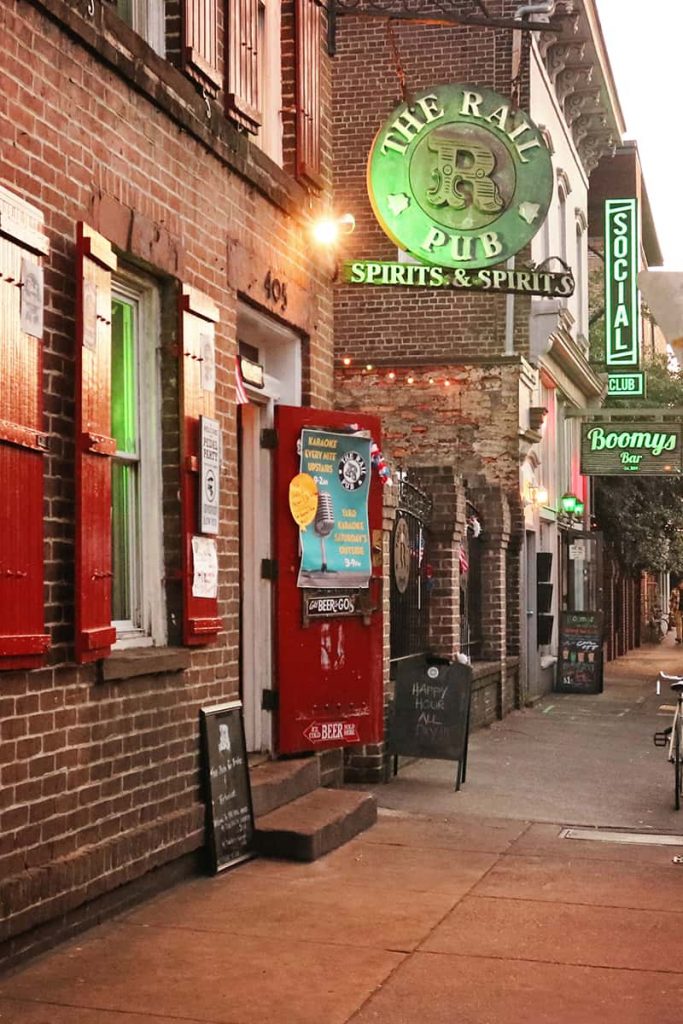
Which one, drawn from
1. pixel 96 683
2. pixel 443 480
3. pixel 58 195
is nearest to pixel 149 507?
pixel 96 683

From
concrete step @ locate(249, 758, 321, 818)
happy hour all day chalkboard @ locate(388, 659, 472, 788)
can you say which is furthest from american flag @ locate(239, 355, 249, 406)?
happy hour all day chalkboard @ locate(388, 659, 472, 788)

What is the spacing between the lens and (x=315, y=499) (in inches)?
381

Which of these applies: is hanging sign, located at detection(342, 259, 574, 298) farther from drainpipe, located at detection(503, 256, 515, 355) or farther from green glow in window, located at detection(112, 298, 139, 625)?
drainpipe, located at detection(503, 256, 515, 355)

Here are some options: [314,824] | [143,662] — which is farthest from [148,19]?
[314,824]

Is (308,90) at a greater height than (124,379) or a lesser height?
greater

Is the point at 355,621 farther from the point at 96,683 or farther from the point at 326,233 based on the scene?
the point at 96,683

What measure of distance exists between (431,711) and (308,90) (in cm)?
485

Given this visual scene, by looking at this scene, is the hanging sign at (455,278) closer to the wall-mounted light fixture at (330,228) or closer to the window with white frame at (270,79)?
the wall-mounted light fixture at (330,228)

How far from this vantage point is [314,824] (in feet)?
27.3

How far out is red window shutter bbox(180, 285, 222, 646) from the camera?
7648mm

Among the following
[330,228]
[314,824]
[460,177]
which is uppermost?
[460,177]

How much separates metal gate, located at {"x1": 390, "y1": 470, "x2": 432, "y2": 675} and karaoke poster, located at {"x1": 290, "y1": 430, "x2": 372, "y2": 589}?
2.61 m

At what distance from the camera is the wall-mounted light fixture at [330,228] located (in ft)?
33.6

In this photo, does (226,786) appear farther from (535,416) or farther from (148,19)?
(535,416)
